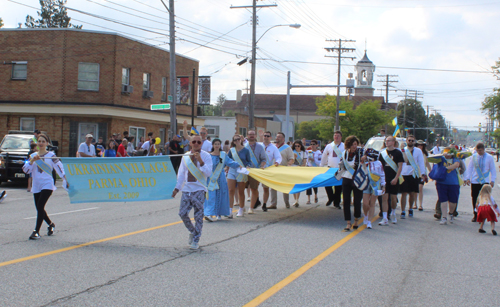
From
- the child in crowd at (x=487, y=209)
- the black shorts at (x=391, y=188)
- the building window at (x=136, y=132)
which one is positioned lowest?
the child in crowd at (x=487, y=209)

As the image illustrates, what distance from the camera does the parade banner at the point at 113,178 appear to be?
8.62m

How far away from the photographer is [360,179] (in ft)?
30.6

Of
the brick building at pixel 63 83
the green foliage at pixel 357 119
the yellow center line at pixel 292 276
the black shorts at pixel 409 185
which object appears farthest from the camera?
the green foliage at pixel 357 119

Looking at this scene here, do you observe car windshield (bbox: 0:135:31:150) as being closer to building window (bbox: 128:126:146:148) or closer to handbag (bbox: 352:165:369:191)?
building window (bbox: 128:126:146:148)

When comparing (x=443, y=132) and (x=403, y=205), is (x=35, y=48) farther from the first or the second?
(x=443, y=132)

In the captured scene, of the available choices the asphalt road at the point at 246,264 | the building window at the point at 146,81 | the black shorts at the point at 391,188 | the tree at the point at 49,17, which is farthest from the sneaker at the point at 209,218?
the tree at the point at 49,17

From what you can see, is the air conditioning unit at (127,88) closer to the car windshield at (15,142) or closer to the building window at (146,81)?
the building window at (146,81)

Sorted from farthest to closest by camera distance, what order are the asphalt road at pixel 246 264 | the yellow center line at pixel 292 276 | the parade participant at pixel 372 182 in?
the parade participant at pixel 372 182, the asphalt road at pixel 246 264, the yellow center line at pixel 292 276

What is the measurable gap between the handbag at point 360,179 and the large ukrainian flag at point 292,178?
4.78ft

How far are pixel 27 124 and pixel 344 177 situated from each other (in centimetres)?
2467

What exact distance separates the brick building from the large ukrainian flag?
65.1ft

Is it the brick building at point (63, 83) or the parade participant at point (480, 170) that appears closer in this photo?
the parade participant at point (480, 170)

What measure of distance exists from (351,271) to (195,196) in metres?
2.61

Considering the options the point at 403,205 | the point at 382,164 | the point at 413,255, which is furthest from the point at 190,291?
the point at 403,205
